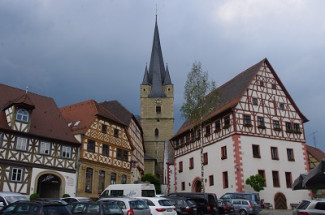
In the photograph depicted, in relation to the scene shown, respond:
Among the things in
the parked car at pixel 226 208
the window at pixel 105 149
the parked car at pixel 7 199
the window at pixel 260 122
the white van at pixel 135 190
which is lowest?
the parked car at pixel 226 208

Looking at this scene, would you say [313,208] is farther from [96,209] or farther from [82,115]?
[82,115]

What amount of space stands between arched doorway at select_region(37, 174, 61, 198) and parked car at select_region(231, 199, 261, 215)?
16889 millimetres

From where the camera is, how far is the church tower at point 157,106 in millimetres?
83312

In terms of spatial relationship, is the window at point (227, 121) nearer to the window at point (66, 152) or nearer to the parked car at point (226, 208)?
the parked car at point (226, 208)

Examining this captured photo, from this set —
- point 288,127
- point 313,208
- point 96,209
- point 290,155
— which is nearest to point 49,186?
point 96,209

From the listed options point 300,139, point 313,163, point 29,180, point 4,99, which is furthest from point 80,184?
point 313,163

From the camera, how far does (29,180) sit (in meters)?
31.0

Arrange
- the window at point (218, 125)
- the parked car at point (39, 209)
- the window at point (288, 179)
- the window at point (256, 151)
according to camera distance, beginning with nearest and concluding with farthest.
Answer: the parked car at point (39, 209)
the window at point (256, 151)
the window at point (288, 179)
the window at point (218, 125)

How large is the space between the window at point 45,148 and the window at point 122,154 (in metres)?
9.35

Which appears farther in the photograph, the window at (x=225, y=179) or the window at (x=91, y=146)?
the window at (x=225, y=179)

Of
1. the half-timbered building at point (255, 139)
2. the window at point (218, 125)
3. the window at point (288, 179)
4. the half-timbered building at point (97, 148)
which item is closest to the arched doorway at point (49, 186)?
the half-timbered building at point (97, 148)

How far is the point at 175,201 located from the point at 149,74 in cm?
7340

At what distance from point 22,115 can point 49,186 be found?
7.84 metres

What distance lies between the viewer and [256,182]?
33.1 m
